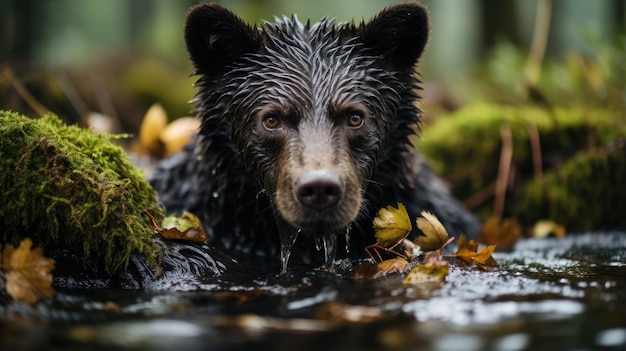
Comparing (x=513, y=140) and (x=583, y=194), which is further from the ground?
(x=513, y=140)

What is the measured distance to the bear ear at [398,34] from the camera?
502 centimetres

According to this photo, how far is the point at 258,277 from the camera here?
4059 mm

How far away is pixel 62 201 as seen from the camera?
12.1ft

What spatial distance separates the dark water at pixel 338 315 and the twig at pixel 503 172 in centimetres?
385

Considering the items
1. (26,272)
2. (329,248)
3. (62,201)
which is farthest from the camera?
(329,248)

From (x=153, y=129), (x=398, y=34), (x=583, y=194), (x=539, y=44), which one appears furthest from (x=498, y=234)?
(x=539, y=44)

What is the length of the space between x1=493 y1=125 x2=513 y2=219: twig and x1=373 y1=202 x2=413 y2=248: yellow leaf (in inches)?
145

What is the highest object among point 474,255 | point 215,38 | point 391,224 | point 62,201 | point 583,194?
point 215,38

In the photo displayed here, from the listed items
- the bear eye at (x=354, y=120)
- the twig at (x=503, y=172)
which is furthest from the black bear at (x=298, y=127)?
the twig at (x=503, y=172)

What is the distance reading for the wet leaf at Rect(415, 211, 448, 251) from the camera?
4.44 m

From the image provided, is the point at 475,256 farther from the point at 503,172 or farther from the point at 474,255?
the point at 503,172

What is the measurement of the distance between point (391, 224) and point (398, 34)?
164cm

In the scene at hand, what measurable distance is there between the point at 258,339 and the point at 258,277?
1.42 m

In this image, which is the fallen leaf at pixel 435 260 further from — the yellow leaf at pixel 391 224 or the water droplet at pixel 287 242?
the water droplet at pixel 287 242
